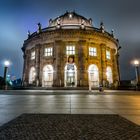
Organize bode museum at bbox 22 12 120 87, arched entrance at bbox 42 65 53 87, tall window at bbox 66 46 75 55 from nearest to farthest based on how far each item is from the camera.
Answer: bode museum at bbox 22 12 120 87 < tall window at bbox 66 46 75 55 < arched entrance at bbox 42 65 53 87

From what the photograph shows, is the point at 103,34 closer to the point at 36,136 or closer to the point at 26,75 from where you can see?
the point at 26,75

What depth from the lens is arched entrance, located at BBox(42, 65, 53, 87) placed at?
3759cm

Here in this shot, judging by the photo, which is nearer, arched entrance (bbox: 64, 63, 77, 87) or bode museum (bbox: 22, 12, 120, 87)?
bode museum (bbox: 22, 12, 120, 87)

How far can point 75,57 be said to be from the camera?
36.5 metres

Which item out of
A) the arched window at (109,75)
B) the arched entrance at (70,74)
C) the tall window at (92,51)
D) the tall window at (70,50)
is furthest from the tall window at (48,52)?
the arched window at (109,75)

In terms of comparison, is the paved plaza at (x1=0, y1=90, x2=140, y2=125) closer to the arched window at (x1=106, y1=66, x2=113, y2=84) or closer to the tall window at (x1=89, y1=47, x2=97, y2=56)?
the tall window at (x1=89, y1=47, x2=97, y2=56)

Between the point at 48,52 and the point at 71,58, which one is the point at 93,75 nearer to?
the point at 71,58

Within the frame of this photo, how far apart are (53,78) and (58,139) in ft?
110

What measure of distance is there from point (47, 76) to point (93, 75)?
37.6ft

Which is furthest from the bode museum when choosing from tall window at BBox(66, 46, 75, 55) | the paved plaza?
the paved plaza

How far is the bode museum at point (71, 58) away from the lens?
117 feet

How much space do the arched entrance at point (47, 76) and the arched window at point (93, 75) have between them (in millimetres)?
9587

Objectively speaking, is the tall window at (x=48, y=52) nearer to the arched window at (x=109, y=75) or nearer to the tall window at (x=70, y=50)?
the tall window at (x=70, y=50)

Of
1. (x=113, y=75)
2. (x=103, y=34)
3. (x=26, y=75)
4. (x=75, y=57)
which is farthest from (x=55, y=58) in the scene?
(x=113, y=75)
